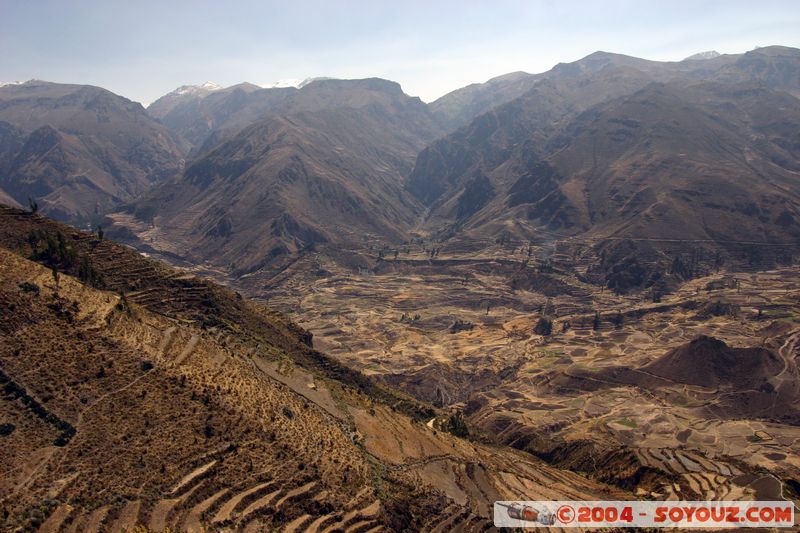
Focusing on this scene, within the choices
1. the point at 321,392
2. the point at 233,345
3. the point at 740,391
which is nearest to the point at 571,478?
the point at 321,392

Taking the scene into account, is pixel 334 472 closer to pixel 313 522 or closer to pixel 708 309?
pixel 313 522

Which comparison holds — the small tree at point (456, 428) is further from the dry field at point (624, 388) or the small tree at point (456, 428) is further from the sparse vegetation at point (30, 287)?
the sparse vegetation at point (30, 287)

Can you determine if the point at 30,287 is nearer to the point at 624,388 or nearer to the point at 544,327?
the point at 624,388

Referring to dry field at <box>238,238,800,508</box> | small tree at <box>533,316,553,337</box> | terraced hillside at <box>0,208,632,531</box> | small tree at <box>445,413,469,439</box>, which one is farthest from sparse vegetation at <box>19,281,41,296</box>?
small tree at <box>533,316,553,337</box>

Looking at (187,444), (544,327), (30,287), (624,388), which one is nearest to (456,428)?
(187,444)

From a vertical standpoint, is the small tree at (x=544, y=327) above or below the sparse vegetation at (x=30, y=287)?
below

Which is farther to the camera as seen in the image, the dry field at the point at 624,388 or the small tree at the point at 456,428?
the small tree at the point at 456,428

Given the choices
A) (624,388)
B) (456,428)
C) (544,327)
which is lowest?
(624,388)

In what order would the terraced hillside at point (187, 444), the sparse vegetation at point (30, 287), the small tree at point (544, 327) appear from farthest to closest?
the small tree at point (544, 327)
the sparse vegetation at point (30, 287)
the terraced hillside at point (187, 444)

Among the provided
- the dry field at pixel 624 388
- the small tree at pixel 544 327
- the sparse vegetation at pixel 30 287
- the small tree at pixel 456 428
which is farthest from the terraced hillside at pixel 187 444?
the small tree at pixel 544 327
